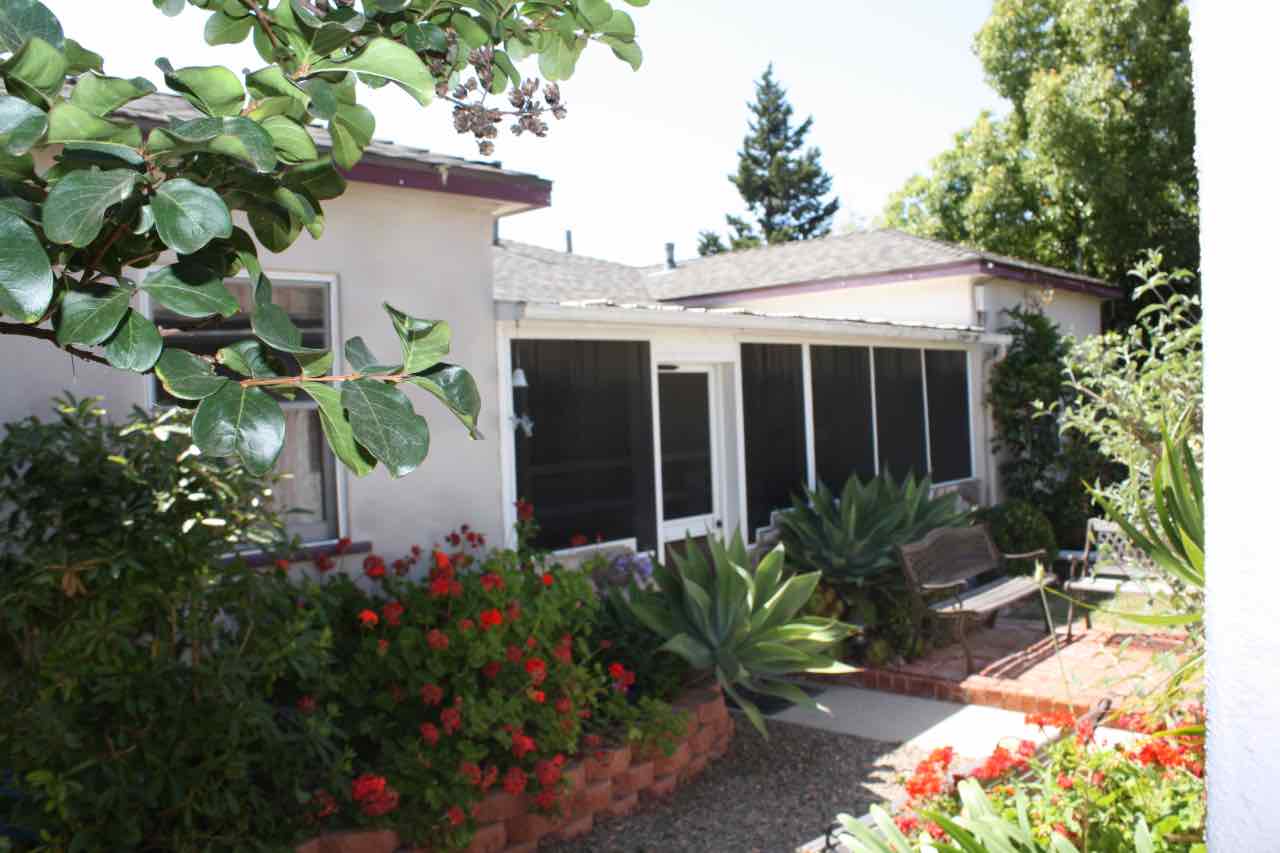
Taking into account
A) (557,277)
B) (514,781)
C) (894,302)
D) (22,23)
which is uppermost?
(557,277)

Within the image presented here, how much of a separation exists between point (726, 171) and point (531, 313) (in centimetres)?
4223

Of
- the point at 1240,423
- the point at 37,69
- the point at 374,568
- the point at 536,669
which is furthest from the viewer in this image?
the point at 374,568

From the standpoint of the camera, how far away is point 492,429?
7.29m

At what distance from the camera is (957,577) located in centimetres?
905

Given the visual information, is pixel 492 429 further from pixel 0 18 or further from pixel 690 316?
pixel 0 18

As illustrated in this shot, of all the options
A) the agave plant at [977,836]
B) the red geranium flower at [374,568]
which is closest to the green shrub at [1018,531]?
the red geranium flower at [374,568]

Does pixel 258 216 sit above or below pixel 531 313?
below

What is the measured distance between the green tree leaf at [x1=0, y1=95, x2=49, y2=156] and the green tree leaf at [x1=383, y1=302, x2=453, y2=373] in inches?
15.8

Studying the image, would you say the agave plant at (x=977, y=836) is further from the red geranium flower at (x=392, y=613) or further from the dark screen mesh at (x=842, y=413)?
the dark screen mesh at (x=842, y=413)

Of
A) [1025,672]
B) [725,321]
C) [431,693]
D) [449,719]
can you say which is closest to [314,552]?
[431,693]

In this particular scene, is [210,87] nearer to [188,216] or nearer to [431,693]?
[188,216]

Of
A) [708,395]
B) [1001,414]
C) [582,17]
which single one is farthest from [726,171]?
[582,17]

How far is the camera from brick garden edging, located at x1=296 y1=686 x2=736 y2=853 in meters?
4.68

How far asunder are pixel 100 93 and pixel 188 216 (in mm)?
187
